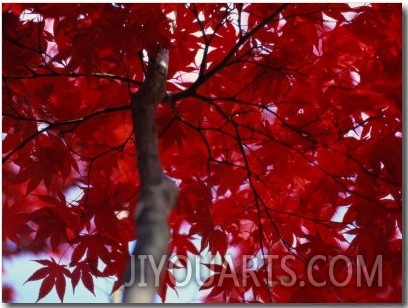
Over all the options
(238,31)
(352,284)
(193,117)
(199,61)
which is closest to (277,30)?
(238,31)

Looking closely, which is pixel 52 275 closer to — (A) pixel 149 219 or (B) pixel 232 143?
(B) pixel 232 143

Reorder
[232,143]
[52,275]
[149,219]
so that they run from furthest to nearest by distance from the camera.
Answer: [232,143]
[52,275]
[149,219]

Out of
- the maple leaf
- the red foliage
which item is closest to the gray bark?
the red foliage

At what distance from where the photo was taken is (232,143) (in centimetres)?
144

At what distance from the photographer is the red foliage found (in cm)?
→ 127

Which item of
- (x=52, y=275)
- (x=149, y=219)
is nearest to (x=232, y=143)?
(x=52, y=275)

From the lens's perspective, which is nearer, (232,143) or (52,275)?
(52,275)

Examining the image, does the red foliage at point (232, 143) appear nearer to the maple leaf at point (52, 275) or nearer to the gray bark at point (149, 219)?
the maple leaf at point (52, 275)

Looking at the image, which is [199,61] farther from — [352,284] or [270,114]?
[352,284]

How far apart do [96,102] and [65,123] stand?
148 millimetres

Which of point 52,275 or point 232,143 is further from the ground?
point 232,143

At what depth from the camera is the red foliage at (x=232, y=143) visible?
127cm

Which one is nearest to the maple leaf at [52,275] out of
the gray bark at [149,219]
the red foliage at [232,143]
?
the red foliage at [232,143]

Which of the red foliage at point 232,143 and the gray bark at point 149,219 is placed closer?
the gray bark at point 149,219
